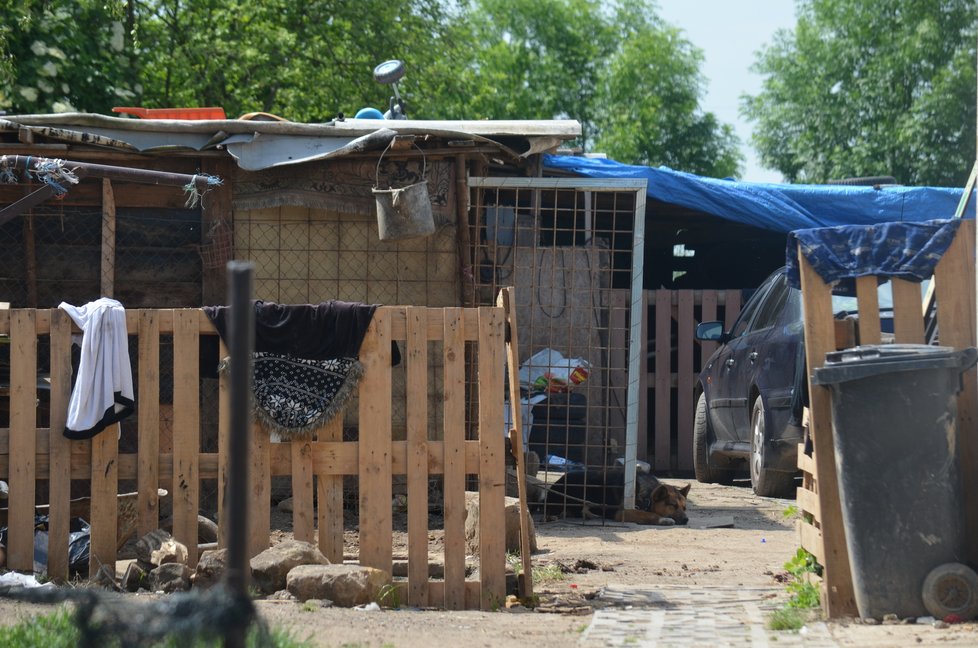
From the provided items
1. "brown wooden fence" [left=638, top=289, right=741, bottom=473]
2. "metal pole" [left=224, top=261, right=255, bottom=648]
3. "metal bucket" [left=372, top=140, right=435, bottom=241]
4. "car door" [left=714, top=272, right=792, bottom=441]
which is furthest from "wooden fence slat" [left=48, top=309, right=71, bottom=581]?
"brown wooden fence" [left=638, top=289, right=741, bottom=473]

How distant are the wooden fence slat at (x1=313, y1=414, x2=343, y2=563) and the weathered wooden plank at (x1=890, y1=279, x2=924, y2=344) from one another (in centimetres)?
277

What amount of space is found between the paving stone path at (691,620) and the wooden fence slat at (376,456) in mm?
1155

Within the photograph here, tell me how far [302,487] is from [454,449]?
2.69 ft

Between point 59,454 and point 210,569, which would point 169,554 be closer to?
point 210,569

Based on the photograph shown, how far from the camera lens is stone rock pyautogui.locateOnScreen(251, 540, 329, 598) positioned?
5793 mm

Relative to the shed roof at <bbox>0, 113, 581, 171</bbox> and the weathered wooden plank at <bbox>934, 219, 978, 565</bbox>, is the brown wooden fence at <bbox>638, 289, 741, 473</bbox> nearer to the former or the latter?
the shed roof at <bbox>0, 113, 581, 171</bbox>

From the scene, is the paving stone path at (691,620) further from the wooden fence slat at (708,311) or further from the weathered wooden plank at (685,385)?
the wooden fence slat at (708,311)

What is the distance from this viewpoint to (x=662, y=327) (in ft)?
42.5

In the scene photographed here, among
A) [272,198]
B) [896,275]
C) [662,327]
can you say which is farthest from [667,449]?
[896,275]

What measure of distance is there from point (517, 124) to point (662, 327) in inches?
168

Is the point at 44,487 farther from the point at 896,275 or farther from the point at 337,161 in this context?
the point at 896,275

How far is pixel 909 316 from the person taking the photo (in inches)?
215

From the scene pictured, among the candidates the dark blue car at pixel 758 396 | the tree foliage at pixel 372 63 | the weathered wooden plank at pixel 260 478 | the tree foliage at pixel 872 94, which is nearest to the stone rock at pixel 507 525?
the weathered wooden plank at pixel 260 478

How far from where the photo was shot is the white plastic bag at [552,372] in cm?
977
